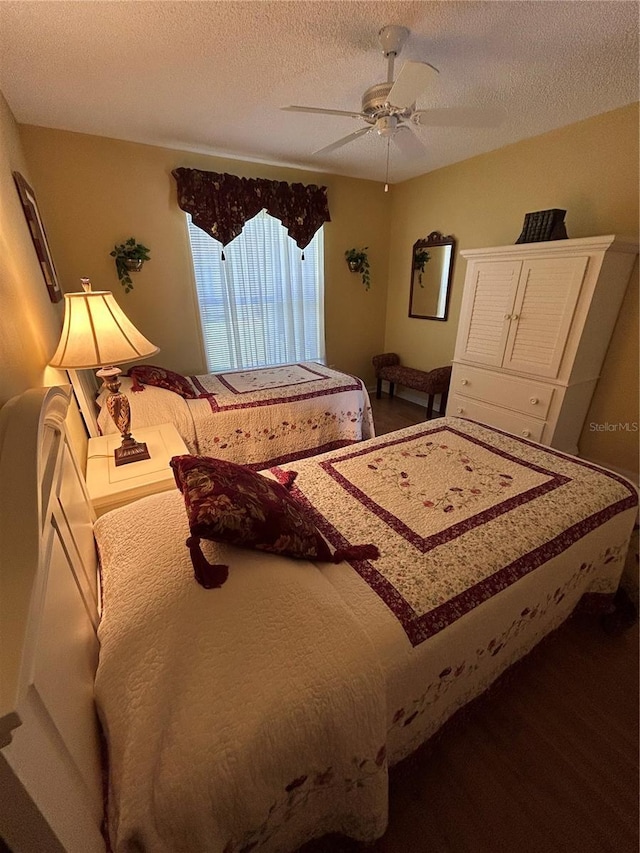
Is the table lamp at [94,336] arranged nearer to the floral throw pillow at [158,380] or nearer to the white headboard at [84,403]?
the white headboard at [84,403]

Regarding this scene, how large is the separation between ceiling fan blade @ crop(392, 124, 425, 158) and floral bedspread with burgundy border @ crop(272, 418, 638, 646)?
2146 mm

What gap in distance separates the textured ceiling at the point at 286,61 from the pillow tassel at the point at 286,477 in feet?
5.98

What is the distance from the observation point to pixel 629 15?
4.63 ft

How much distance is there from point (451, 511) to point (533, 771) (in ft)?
2.66

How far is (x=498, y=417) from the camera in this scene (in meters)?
2.81

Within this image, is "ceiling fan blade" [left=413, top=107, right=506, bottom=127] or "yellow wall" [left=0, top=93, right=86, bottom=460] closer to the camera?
"yellow wall" [left=0, top=93, right=86, bottom=460]

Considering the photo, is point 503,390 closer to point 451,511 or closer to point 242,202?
point 451,511

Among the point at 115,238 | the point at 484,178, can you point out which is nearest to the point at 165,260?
the point at 115,238

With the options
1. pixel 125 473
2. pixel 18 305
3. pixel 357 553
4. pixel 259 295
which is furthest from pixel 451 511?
pixel 259 295

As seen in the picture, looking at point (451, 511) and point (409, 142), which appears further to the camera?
point (409, 142)

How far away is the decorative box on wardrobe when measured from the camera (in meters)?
2.22

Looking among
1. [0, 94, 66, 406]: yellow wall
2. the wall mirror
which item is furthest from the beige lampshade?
the wall mirror

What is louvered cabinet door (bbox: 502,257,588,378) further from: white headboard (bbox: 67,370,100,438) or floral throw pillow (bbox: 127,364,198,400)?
white headboard (bbox: 67,370,100,438)

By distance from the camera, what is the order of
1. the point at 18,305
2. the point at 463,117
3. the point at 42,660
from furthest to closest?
1. the point at 463,117
2. the point at 18,305
3. the point at 42,660
